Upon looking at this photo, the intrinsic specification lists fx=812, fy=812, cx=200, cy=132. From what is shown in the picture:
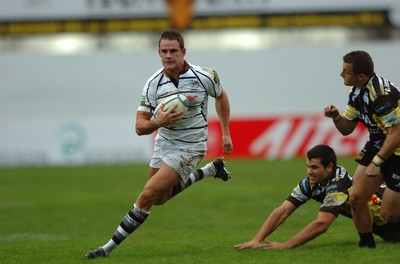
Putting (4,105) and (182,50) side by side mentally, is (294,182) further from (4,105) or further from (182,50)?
(4,105)

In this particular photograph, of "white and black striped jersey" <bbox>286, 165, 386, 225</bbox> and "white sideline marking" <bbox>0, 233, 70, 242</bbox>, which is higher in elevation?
"white and black striped jersey" <bbox>286, 165, 386, 225</bbox>

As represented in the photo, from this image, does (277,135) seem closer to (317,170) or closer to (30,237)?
(30,237)

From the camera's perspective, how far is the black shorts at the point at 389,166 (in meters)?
8.80

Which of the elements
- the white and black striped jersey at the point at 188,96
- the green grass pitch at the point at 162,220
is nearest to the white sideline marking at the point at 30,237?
the green grass pitch at the point at 162,220

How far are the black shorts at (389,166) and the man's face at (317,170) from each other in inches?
15.5

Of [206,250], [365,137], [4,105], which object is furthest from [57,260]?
[4,105]

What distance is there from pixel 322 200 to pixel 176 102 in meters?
2.04

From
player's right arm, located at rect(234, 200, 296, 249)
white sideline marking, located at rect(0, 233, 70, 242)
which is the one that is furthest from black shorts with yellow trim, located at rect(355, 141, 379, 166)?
white sideline marking, located at rect(0, 233, 70, 242)

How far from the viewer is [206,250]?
30.4 ft

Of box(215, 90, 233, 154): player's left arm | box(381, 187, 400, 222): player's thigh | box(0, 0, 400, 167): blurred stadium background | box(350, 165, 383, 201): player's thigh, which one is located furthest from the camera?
box(0, 0, 400, 167): blurred stadium background

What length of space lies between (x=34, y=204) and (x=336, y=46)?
19.6 m

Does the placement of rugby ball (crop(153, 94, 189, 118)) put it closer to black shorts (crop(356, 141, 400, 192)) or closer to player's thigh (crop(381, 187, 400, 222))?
black shorts (crop(356, 141, 400, 192))

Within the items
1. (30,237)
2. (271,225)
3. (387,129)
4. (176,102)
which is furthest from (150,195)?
(30,237)

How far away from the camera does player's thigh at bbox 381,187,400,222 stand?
29.5 ft
